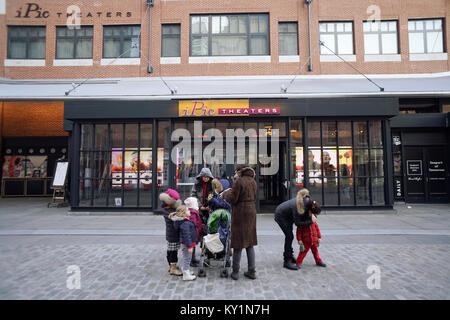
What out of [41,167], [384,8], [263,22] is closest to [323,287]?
[263,22]

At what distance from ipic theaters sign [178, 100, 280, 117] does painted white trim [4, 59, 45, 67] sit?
34.8 ft

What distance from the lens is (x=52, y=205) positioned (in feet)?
36.2

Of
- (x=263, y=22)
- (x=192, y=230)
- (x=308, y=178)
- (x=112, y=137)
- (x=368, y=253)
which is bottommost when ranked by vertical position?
(x=368, y=253)

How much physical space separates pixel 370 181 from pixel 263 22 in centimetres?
1011

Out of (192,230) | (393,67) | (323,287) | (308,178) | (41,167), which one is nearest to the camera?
(323,287)

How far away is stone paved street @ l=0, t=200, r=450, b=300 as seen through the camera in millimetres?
3412

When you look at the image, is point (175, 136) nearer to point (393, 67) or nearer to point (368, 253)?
point (368, 253)

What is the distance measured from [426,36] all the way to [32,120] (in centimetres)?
2409

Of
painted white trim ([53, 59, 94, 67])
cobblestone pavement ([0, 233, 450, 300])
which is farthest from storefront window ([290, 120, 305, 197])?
painted white trim ([53, 59, 94, 67])

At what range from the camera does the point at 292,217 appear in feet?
14.3

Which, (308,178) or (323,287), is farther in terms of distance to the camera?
(308,178)

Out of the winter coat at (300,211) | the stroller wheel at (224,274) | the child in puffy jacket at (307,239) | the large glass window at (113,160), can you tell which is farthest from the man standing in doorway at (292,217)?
the large glass window at (113,160)
